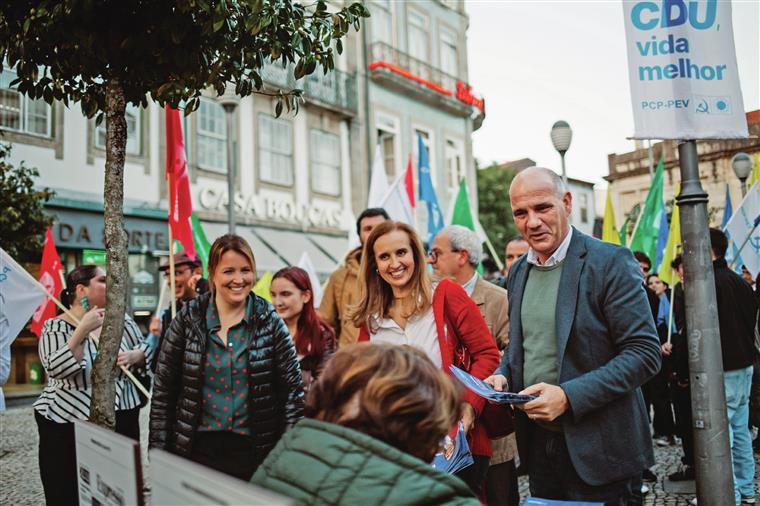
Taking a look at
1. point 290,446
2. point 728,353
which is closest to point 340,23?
point 290,446

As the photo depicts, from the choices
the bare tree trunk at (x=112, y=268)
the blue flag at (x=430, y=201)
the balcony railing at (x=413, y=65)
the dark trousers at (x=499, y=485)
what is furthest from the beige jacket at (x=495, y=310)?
the balcony railing at (x=413, y=65)

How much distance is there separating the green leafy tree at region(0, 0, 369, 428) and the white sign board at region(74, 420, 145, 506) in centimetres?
120

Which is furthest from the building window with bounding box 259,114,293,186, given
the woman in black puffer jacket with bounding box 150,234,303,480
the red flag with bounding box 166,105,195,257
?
the woman in black puffer jacket with bounding box 150,234,303,480

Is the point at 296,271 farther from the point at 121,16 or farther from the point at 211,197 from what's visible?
the point at 211,197

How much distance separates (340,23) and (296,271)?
1844 millimetres

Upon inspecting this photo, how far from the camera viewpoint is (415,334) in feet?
11.4

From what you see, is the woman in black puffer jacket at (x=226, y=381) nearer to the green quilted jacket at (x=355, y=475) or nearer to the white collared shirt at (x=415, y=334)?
the white collared shirt at (x=415, y=334)

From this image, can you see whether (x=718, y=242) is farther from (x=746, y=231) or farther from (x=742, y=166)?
(x=742, y=166)

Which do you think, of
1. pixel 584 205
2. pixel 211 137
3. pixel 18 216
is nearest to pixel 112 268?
pixel 18 216

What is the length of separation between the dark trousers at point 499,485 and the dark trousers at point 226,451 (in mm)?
1318

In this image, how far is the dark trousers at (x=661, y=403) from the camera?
24.9 ft

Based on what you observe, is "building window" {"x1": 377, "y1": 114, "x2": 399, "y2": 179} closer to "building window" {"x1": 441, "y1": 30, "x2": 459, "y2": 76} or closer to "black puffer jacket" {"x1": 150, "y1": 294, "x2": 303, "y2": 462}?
"building window" {"x1": 441, "y1": 30, "x2": 459, "y2": 76}

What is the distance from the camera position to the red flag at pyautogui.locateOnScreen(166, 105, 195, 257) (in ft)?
21.0

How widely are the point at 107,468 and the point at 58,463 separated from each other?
246 centimetres
